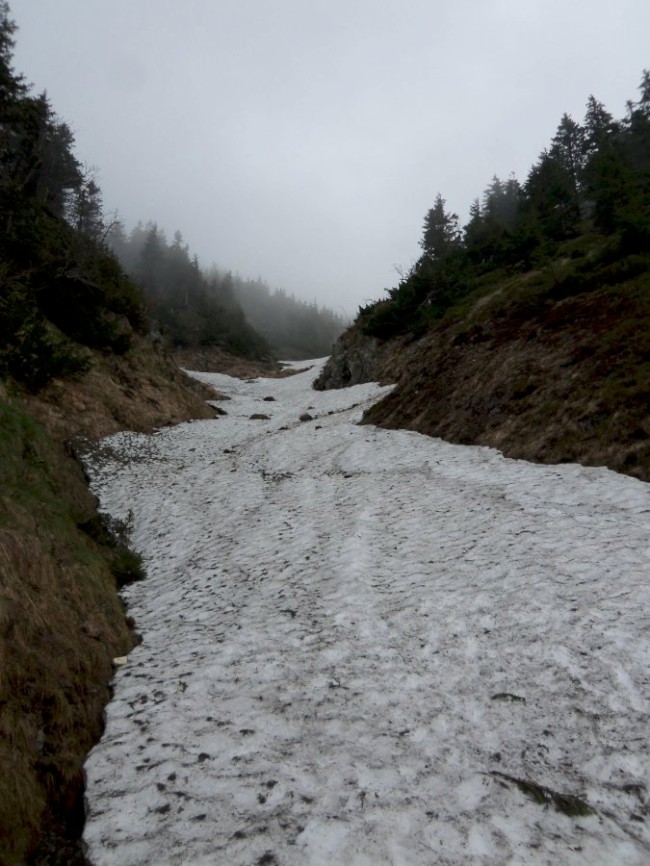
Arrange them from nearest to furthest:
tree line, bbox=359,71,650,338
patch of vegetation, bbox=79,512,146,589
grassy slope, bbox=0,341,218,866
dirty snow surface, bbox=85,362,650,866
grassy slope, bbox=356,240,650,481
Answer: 1. dirty snow surface, bbox=85,362,650,866
2. grassy slope, bbox=0,341,218,866
3. patch of vegetation, bbox=79,512,146,589
4. grassy slope, bbox=356,240,650,481
5. tree line, bbox=359,71,650,338

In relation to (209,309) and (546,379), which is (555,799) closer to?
(546,379)

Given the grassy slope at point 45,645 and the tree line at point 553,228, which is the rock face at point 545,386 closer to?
the tree line at point 553,228

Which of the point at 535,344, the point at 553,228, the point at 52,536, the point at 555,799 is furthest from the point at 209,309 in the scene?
the point at 555,799

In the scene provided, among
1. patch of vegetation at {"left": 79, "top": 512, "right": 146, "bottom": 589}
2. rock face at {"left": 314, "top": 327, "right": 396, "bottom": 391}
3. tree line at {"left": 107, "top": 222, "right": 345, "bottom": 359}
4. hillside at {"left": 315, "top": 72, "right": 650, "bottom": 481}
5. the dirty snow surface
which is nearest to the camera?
the dirty snow surface

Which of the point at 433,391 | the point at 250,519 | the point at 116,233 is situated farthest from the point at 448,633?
the point at 116,233

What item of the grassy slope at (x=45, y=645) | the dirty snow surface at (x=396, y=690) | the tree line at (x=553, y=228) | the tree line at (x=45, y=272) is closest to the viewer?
the dirty snow surface at (x=396, y=690)

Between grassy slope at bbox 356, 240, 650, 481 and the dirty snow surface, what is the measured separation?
4.65 feet

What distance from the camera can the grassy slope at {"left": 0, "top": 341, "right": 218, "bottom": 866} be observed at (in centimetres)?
346

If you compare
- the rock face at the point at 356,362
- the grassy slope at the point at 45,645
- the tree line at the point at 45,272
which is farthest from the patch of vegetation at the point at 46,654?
the rock face at the point at 356,362

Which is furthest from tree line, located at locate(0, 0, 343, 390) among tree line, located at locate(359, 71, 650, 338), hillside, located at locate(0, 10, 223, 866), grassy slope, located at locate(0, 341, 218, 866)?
tree line, located at locate(359, 71, 650, 338)

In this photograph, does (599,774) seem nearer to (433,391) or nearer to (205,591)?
(205,591)

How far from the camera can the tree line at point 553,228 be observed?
18.8 meters

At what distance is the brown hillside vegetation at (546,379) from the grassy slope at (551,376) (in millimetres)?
36

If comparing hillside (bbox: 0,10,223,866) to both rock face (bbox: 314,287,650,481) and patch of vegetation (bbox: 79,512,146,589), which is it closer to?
patch of vegetation (bbox: 79,512,146,589)
